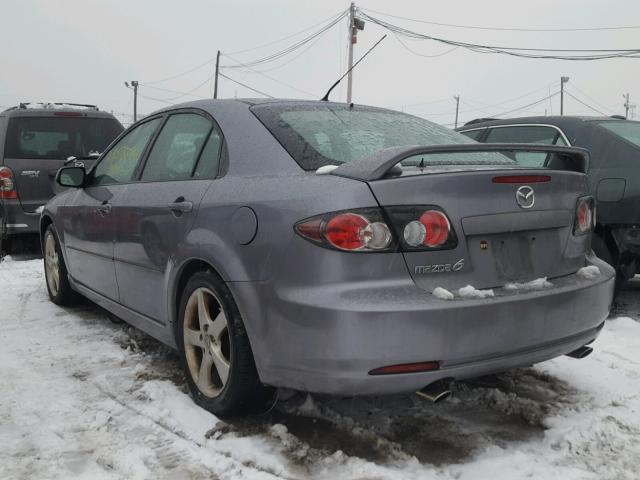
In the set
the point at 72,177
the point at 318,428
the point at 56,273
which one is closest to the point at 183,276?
the point at 318,428

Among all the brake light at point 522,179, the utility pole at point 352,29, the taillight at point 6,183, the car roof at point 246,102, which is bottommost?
the taillight at point 6,183

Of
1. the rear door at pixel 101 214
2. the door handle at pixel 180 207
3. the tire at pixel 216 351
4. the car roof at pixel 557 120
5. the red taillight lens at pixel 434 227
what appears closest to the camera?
the red taillight lens at pixel 434 227

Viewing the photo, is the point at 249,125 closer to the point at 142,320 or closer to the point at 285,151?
the point at 285,151

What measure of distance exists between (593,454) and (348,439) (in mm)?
1014

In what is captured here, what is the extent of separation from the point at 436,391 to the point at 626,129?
3.90 m

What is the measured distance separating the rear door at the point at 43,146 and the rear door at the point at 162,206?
4.32m

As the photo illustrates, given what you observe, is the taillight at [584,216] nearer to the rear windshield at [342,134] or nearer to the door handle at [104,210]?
the rear windshield at [342,134]

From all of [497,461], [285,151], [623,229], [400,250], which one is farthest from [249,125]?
[623,229]

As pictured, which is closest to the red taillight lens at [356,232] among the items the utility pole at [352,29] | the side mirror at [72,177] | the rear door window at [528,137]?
the side mirror at [72,177]

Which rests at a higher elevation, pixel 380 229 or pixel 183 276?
pixel 380 229

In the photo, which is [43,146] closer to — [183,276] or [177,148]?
[177,148]

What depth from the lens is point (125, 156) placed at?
169 inches

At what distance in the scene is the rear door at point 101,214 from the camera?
4047 millimetres

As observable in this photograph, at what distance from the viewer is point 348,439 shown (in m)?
2.77
